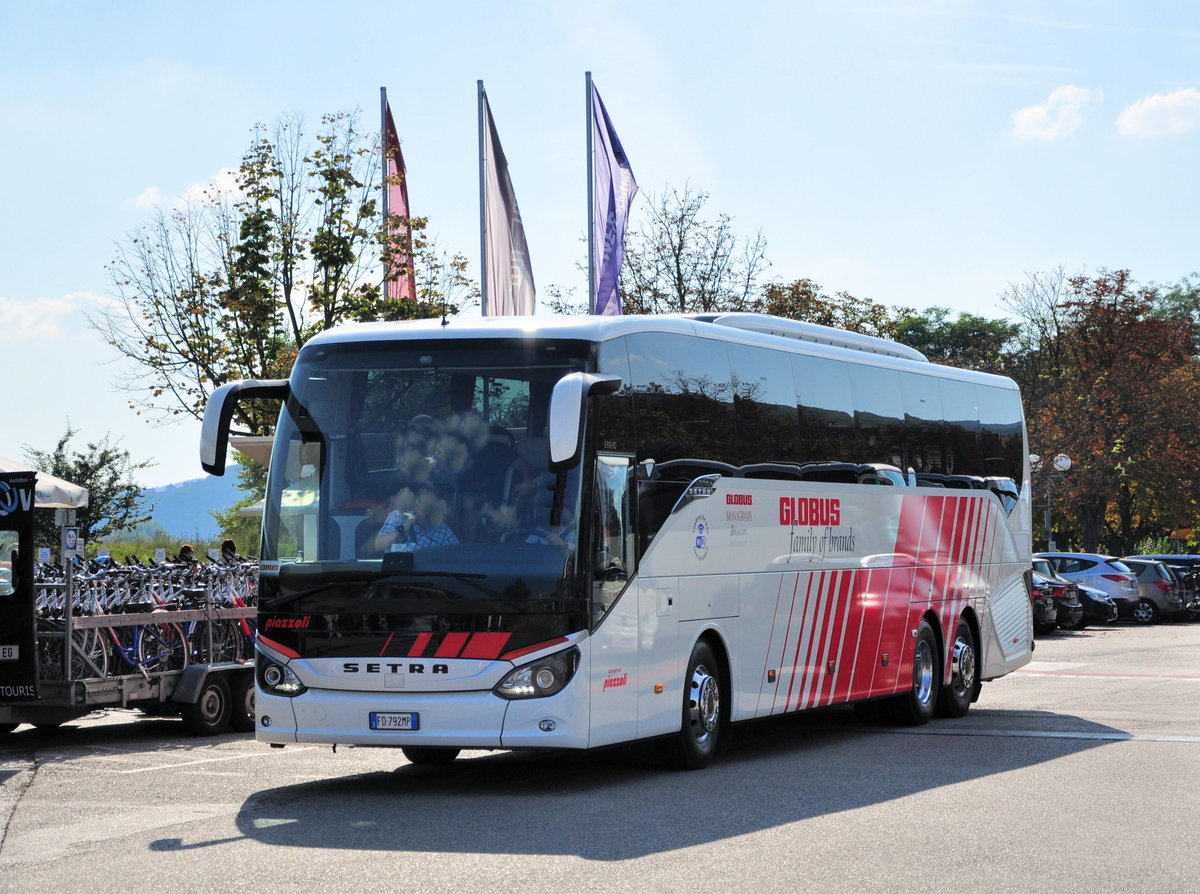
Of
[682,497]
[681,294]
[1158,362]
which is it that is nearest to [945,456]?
[682,497]

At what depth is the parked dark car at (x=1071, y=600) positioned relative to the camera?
36.1 meters

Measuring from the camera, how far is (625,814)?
33.6 ft

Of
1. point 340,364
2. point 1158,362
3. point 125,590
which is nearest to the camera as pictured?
point 340,364

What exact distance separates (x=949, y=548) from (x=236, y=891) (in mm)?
11757

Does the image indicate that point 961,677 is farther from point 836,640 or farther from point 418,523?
point 418,523

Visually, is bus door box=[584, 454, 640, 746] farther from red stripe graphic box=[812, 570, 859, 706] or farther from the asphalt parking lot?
red stripe graphic box=[812, 570, 859, 706]

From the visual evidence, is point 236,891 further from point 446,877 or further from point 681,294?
point 681,294


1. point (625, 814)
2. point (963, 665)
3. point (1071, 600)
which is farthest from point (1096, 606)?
point (625, 814)

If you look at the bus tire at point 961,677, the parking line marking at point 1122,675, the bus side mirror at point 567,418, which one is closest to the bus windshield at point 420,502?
the bus side mirror at point 567,418

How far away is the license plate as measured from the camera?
1103 cm

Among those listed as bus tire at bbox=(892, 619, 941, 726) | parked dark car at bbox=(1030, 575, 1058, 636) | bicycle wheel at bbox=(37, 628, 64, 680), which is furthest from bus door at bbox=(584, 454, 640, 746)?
parked dark car at bbox=(1030, 575, 1058, 636)

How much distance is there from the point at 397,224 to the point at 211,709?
51.4 feet

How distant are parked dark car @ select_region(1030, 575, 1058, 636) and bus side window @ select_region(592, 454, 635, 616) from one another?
2383cm

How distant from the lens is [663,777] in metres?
12.3
